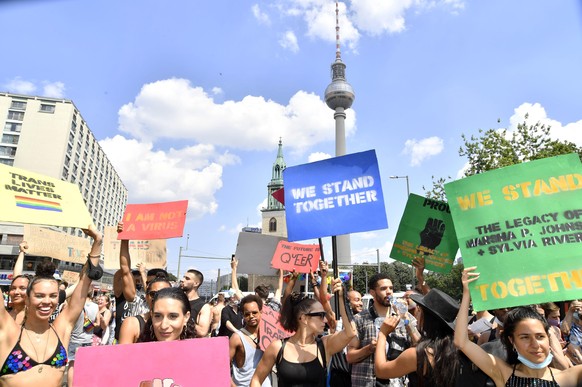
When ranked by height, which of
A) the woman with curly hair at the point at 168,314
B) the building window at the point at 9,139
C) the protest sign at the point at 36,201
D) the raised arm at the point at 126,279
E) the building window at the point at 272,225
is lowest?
the woman with curly hair at the point at 168,314

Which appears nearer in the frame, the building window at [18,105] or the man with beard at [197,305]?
the man with beard at [197,305]

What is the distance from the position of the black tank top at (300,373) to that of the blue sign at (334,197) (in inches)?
56.3

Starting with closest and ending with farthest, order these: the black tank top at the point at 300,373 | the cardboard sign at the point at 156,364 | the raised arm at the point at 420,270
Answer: the cardboard sign at the point at 156,364 → the black tank top at the point at 300,373 → the raised arm at the point at 420,270

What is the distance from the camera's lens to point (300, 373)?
10.4 ft

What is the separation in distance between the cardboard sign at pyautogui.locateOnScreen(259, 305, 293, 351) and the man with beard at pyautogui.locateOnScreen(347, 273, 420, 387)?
811mm

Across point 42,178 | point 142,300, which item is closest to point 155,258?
point 142,300

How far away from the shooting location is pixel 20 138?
5984cm

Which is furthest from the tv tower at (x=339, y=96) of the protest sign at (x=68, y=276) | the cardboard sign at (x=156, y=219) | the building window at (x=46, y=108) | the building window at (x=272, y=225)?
the cardboard sign at (x=156, y=219)

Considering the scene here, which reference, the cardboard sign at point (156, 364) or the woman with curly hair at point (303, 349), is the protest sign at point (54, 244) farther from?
the cardboard sign at point (156, 364)

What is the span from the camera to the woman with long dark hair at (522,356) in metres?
2.47

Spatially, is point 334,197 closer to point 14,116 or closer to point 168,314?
point 168,314

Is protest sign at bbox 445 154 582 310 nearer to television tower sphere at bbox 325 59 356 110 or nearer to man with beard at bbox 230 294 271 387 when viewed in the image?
man with beard at bbox 230 294 271 387

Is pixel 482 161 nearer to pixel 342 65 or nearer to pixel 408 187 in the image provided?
pixel 408 187

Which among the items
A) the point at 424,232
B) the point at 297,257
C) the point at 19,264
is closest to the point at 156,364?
the point at 19,264
